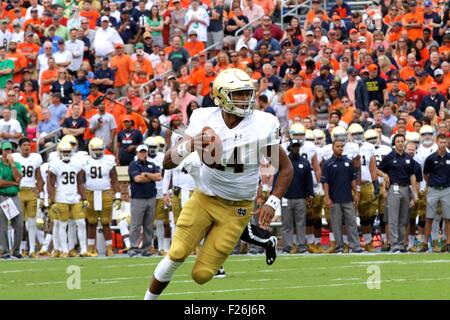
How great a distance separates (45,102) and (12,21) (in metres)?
3.19

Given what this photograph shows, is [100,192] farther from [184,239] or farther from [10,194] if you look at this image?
[184,239]

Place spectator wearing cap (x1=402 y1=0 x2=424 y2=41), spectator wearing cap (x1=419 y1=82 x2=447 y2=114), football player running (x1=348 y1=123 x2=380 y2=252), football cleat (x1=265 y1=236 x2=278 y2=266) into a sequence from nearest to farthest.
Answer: football cleat (x1=265 y1=236 x2=278 y2=266) → football player running (x1=348 y1=123 x2=380 y2=252) → spectator wearing cap (x1=419 y1=82 x2=447 y2=114) → spectator wearing cap (x1=402 y1=0 x2=424 y2=41)

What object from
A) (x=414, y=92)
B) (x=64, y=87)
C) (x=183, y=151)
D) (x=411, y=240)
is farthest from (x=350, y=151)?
(x=183, y=151)

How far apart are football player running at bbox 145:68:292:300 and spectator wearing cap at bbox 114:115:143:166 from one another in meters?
10.5

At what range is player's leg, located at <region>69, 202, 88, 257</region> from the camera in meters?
18.4

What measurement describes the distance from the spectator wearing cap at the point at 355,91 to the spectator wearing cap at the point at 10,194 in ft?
17.7

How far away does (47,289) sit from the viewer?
1274cm

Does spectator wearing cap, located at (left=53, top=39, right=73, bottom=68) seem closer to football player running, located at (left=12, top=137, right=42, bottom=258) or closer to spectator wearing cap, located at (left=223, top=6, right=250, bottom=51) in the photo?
spectator wearing cap, located at (left=223, top=6, right=250, bottom=51)

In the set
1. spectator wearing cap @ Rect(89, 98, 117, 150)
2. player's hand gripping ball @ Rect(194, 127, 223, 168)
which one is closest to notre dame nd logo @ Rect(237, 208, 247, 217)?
player's hand gripping ball @ Rect(194, 127, 223, 168)

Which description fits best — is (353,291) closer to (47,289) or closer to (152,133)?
(47,289)

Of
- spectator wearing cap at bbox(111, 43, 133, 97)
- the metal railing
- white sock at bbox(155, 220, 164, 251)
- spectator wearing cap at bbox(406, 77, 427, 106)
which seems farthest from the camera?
spectator wearing cap at bbox(111, 43, 133, 97)

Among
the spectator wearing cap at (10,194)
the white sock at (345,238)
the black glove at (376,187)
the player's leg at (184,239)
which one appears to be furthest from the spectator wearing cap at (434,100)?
the player's leg at (184,239)
